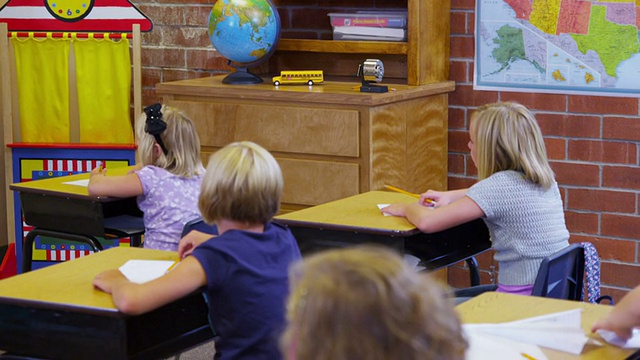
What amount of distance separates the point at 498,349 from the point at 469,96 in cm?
249

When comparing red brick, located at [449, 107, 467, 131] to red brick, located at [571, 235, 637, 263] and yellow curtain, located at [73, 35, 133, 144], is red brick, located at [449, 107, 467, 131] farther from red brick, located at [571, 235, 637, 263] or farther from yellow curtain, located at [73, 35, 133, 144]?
yellow curtain, located at [73, 35, 133, 144]

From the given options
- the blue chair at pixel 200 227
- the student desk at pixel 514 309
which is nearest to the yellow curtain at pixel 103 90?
the blue chair at pixel 200 227

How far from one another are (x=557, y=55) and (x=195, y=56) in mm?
1781

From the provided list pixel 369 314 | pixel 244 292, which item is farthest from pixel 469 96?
pixel 369 314

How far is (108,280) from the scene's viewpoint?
2.20 metres

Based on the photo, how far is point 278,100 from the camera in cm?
386

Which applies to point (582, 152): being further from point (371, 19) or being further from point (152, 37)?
point (152, 37)

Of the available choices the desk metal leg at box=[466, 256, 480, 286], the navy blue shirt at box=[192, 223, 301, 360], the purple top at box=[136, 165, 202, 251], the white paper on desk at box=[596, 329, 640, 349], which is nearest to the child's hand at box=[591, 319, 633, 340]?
the white paper on desk at box=[596, 329, 640, 349]

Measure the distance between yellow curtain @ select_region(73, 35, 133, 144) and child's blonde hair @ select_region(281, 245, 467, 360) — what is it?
383 cm

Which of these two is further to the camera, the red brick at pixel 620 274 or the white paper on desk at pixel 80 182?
the red brick at pixel 620 274

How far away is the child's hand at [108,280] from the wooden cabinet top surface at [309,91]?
160cm

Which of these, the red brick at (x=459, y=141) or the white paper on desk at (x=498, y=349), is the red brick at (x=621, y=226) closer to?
the red brick at (x=459, y=141)

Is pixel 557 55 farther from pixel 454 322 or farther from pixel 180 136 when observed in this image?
pixel 454 322

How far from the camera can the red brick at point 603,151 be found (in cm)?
383
